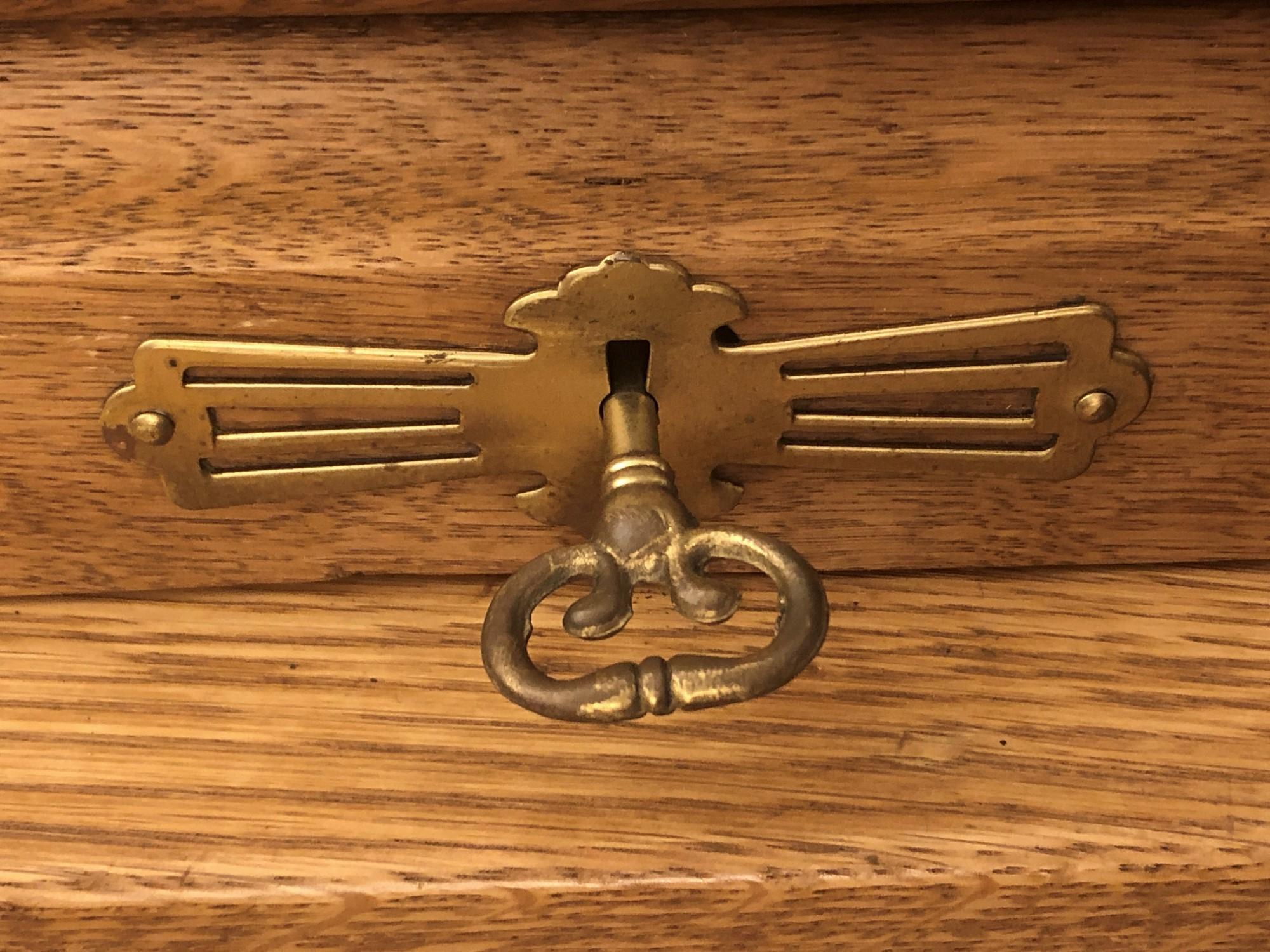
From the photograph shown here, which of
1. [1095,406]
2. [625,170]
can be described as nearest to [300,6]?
[625,170]

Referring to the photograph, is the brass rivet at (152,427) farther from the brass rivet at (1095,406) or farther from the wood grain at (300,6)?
the brass rivet at (1095,406)

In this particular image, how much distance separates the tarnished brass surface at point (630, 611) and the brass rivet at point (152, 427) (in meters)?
0.12

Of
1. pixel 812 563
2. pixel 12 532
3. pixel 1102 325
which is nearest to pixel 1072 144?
pixel 1102 325

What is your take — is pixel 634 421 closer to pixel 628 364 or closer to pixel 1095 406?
pixel 628 364

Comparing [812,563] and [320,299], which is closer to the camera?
[320,299]

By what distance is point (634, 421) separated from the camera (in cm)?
34

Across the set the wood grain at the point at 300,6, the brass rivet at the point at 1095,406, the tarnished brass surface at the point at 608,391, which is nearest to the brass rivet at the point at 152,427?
the tarnished brass surface at the point at 608,391

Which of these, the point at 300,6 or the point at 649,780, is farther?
the point at 649,780

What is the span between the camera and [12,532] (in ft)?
1.30

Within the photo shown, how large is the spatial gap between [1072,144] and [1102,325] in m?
0.06

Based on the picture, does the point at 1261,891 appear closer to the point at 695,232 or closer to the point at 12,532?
the point at 695,232

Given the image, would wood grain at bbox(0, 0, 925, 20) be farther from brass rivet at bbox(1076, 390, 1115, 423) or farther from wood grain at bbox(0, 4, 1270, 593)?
brass rivet at bbox(1076, 390, 1115, 423)

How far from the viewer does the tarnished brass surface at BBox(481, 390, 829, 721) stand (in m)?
0.29

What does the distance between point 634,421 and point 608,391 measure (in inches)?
0.5
